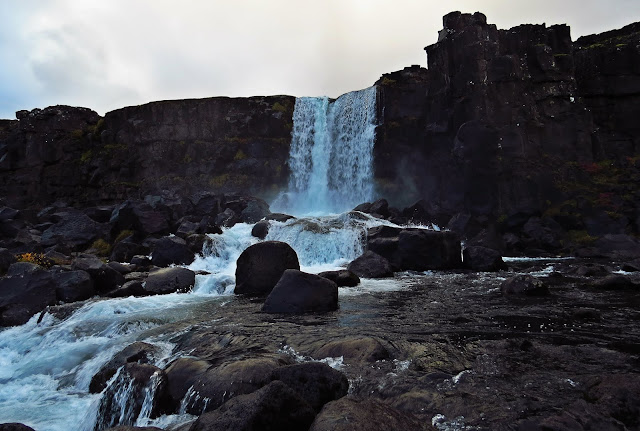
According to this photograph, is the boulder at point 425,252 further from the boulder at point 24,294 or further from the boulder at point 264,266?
the boulder at point 24,294

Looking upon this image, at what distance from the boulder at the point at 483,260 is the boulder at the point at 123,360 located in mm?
16138

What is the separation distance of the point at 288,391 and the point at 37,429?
4420 mm

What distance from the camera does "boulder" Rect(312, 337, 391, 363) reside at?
773 centimetres

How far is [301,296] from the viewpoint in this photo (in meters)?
12.3

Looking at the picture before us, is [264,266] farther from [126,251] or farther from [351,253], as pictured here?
[126,251]

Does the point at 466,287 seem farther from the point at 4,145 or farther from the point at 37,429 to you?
the point at 4,145

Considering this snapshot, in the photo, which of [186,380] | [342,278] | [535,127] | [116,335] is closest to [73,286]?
[116,335]

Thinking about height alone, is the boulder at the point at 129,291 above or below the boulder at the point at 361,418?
below

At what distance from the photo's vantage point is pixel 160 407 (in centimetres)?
656

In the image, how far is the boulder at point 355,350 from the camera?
304 inches

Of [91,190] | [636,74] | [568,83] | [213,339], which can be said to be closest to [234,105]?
[91,190]

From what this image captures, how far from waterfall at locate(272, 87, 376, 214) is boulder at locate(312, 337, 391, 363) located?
33895 millimetres

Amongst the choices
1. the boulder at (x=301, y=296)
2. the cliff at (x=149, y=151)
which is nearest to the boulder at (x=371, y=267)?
the boulder at (x=301, y=296)

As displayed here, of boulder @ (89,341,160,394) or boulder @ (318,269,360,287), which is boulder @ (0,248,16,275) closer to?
boulder @ (89,341,160,394)
